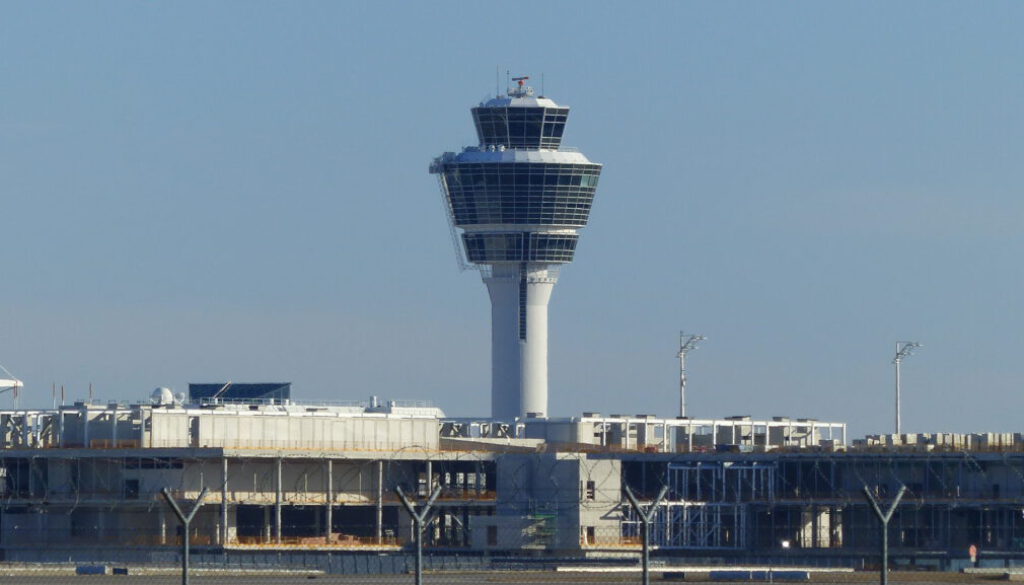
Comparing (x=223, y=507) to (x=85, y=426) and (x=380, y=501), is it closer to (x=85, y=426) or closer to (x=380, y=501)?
(x=380, y=501)

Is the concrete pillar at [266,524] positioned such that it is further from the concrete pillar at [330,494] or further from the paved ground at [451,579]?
the paved ground at [451,579]

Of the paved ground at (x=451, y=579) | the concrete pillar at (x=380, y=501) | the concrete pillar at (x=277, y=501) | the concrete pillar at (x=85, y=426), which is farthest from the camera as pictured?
the concrete pillar at (x=85, y=426)

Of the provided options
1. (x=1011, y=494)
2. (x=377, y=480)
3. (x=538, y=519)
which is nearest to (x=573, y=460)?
(x=538, y=519)

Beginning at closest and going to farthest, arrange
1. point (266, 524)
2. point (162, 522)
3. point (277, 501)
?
point (162, 522) < point (277, 501) < point (266, 524)

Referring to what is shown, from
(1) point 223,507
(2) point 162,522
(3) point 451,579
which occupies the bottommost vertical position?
(3) point 451,579

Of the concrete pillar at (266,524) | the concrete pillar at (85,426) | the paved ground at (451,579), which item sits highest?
the concrete pillar at (85,426)

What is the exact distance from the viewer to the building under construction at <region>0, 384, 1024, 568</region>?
17512 cm

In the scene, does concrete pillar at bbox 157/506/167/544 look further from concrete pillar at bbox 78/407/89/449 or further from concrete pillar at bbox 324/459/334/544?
concrete pillar at bbox 324/459/334/544

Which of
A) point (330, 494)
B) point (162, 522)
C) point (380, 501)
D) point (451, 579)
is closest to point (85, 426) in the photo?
point (162, 522)

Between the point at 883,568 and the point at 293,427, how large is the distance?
121166 mm

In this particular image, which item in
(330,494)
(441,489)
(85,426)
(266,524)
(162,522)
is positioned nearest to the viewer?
(441,489)

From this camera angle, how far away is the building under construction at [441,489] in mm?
175125

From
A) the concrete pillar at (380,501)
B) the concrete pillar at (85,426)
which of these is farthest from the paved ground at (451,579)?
the concrete pillar at (85,426)

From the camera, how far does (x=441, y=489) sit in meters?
176
